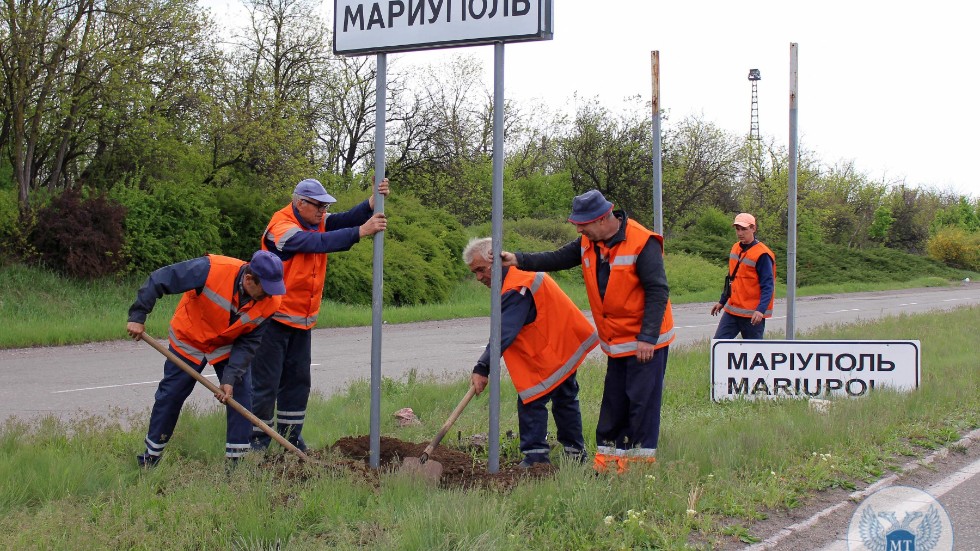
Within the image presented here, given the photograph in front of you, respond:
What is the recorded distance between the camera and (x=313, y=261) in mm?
6258

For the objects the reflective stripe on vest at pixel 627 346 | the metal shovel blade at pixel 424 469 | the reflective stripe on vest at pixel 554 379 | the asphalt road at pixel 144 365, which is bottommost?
the asphalt road at pixel 144 365

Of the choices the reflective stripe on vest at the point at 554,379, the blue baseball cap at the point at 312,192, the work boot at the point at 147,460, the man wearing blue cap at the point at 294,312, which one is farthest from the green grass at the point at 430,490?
the blue baseball cap at the point at 312,192

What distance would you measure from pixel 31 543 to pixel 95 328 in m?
12.2

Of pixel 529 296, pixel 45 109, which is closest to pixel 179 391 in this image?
pixel 529 296

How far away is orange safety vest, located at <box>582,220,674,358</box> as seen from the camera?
19.0 ft

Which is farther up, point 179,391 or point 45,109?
point 45,109

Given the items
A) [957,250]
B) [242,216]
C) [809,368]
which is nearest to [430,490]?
[809,368]

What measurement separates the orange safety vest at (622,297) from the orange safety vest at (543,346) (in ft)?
0.53

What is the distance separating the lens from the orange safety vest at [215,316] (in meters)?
5.69

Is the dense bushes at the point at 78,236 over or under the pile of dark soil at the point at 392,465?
over

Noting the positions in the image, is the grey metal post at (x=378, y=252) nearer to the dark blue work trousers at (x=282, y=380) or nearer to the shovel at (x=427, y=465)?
the shovel at (x=427, y=465)

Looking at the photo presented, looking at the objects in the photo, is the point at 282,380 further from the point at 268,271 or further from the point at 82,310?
the point at 82,310

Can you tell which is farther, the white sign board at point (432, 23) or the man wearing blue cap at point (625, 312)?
the man wearing blue cap at point (625, 312)

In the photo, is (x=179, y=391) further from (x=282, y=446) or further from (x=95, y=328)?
(x=95, y=328)
